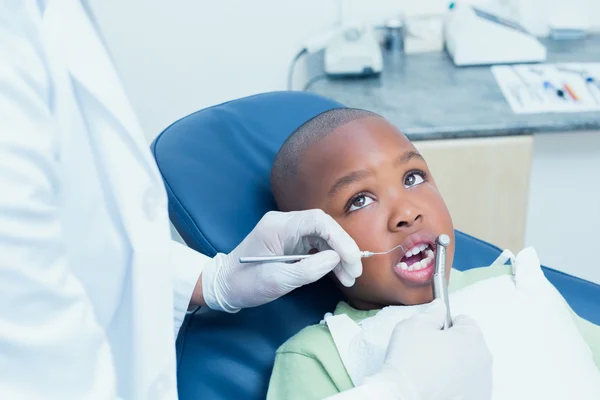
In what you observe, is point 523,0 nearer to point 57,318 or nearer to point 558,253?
point 558,253

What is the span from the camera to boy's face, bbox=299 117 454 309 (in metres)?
1.03

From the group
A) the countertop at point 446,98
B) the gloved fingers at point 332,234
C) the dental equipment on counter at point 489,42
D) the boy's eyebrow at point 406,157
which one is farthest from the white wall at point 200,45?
the gloved fingers at point 332,234

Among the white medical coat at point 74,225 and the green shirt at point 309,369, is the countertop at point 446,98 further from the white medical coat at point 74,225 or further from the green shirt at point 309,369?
the white medical coat at point 74,225

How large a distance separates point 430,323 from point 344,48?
1271mm

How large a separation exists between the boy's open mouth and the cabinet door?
2.14 ft

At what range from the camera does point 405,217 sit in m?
1.01

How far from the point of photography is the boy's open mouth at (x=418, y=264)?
1.02 metres

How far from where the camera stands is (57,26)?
76 centimetres

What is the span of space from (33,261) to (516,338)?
28.3 inches

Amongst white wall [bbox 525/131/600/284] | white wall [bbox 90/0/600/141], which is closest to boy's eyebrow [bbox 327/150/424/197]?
white wall [bbox 525/131/600/284]

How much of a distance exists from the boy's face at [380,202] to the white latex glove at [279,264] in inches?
2.1

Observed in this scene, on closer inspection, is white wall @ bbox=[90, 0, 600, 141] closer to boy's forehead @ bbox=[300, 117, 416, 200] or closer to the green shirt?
boy's forehead @ bbox=[300, 117, 416, 200]

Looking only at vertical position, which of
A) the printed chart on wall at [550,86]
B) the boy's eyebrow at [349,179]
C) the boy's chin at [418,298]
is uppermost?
the boy's eyebrow at [349,179]

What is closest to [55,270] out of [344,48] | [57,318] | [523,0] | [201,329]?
[57,318]
